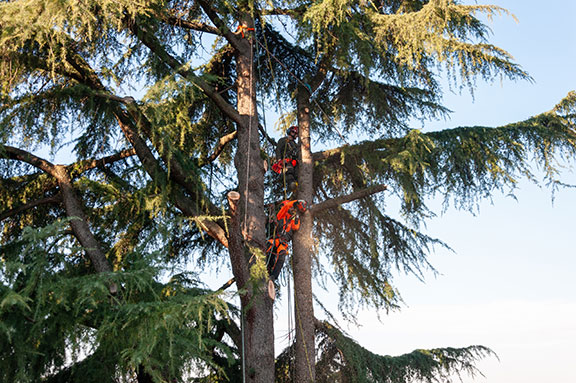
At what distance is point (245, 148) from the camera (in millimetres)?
8602

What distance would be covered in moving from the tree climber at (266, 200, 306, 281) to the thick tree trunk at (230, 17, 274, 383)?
14.1 inches

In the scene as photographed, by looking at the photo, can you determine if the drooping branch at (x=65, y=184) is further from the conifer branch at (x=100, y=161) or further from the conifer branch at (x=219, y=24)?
the conifer branch at (x=219, y=24)

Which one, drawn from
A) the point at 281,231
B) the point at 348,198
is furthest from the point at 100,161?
the point at 348,198

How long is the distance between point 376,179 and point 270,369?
10.9 feet

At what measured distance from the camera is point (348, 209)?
33.6 ft

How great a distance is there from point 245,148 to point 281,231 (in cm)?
129

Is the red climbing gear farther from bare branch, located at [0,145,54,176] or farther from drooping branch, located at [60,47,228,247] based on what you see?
bare branch, located at [0,145,54,176]

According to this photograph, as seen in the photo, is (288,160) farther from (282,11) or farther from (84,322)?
(84,322)

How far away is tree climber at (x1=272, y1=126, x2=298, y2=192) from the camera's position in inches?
371

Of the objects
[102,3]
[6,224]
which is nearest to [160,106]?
[102,3]

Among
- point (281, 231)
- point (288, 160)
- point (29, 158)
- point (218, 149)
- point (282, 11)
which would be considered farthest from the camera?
point (282, 11)

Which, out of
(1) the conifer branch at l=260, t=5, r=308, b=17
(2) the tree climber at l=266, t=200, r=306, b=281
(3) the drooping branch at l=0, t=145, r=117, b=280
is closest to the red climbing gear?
(2) the tree climber at l=266, t=200, r=306, b=281

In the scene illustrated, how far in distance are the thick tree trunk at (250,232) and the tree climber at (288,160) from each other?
0.81 m

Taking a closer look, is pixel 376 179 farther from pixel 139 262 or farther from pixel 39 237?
pixel 39 237
